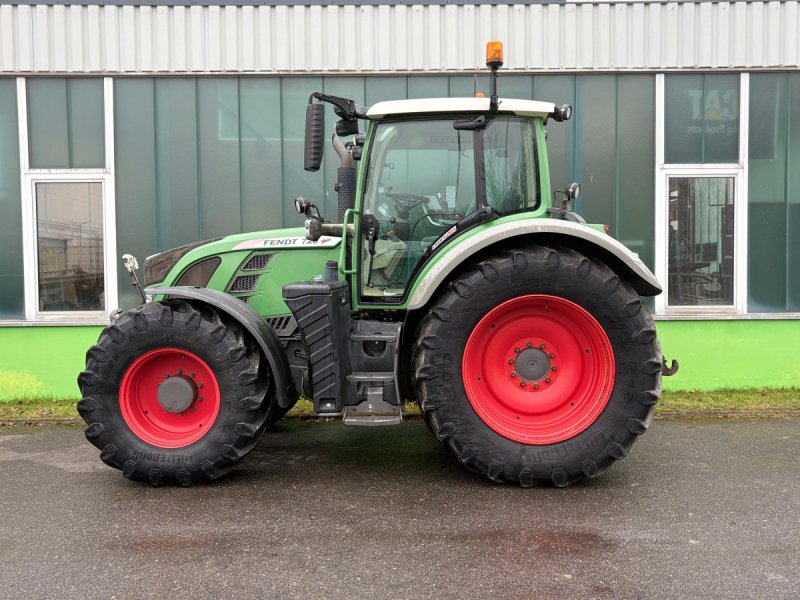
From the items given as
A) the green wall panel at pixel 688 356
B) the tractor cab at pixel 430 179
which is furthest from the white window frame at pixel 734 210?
the tractor cab at pixel 430 179

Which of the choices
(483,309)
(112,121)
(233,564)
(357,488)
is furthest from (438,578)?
(112,121)

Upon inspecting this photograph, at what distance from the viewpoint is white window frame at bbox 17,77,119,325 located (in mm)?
7316

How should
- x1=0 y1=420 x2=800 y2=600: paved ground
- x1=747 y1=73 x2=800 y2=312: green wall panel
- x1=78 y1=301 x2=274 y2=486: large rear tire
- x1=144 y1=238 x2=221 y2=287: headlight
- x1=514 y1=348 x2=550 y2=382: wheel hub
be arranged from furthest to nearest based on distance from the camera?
x1=747 y1=73 x2=800 y2=312: green wall panel, x1=144 y1=238 x2=221 y2=287: headlight, x1=514 y1=348 x2=550 y2=382: wheel hub, x1=78 y1=301 x2=274 y2=486: large rear tire, x1=0 y1=420 x2=800 y2=600: paved ground

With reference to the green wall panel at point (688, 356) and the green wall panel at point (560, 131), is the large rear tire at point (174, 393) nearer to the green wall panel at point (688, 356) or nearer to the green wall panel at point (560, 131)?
the green wall panel at point (688, 356)

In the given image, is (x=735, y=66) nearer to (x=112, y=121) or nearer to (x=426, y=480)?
(x=426, y=480)

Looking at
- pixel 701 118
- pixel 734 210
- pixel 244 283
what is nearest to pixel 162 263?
pixel 244 283

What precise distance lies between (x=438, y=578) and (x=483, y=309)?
171cm

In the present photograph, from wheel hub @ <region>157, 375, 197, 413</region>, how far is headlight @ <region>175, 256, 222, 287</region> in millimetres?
963

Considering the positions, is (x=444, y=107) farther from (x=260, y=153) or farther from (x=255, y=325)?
(x=260, y=153)

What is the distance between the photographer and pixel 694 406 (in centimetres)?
660

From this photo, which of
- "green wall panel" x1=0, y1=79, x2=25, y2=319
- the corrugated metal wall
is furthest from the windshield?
"green wall panel" x1=0, y1=79, x2=25, y2=319

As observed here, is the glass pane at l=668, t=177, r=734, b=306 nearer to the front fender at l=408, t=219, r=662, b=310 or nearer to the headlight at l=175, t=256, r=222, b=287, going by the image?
the front fender at l=408, t=219, r=662, b=310

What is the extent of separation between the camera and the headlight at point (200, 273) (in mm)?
5211

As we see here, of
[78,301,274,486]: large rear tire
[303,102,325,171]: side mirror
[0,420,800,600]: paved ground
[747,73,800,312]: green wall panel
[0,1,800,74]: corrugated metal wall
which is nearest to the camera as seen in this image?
[0,420,800,600]: paved ground
